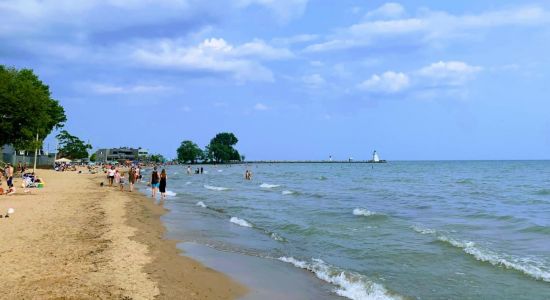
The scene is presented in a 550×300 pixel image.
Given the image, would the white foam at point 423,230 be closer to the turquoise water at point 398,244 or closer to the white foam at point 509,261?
the turquoise water at point 398,244

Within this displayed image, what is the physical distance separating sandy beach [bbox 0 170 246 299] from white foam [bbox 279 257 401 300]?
1.92 meters

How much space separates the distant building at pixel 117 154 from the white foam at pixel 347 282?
192190 mm

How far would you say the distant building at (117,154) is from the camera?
193250 mm

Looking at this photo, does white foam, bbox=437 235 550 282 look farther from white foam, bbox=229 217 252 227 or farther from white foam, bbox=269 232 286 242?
white foam, bbox=229 217 252 227

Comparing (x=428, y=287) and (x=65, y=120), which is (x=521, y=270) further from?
(x=65, y=120)

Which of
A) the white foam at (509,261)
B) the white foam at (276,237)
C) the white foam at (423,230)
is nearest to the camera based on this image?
the white foam at (509,261)

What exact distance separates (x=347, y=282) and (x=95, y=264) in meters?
4.78

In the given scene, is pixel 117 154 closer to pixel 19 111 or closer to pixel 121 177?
pixel 19 111

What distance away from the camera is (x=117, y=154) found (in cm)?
19400

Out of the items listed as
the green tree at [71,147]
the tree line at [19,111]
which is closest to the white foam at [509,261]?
the tree line at [19,111]

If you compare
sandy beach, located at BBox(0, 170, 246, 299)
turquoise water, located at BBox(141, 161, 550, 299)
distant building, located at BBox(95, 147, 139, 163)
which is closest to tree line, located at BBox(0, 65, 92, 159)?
turquoise water, located at BBox(141, 161, 550, 299)

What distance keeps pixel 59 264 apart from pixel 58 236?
3383 mm

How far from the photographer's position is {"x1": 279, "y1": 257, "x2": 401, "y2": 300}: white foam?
7.98 meters

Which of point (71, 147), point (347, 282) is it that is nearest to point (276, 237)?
point (347, 282)
